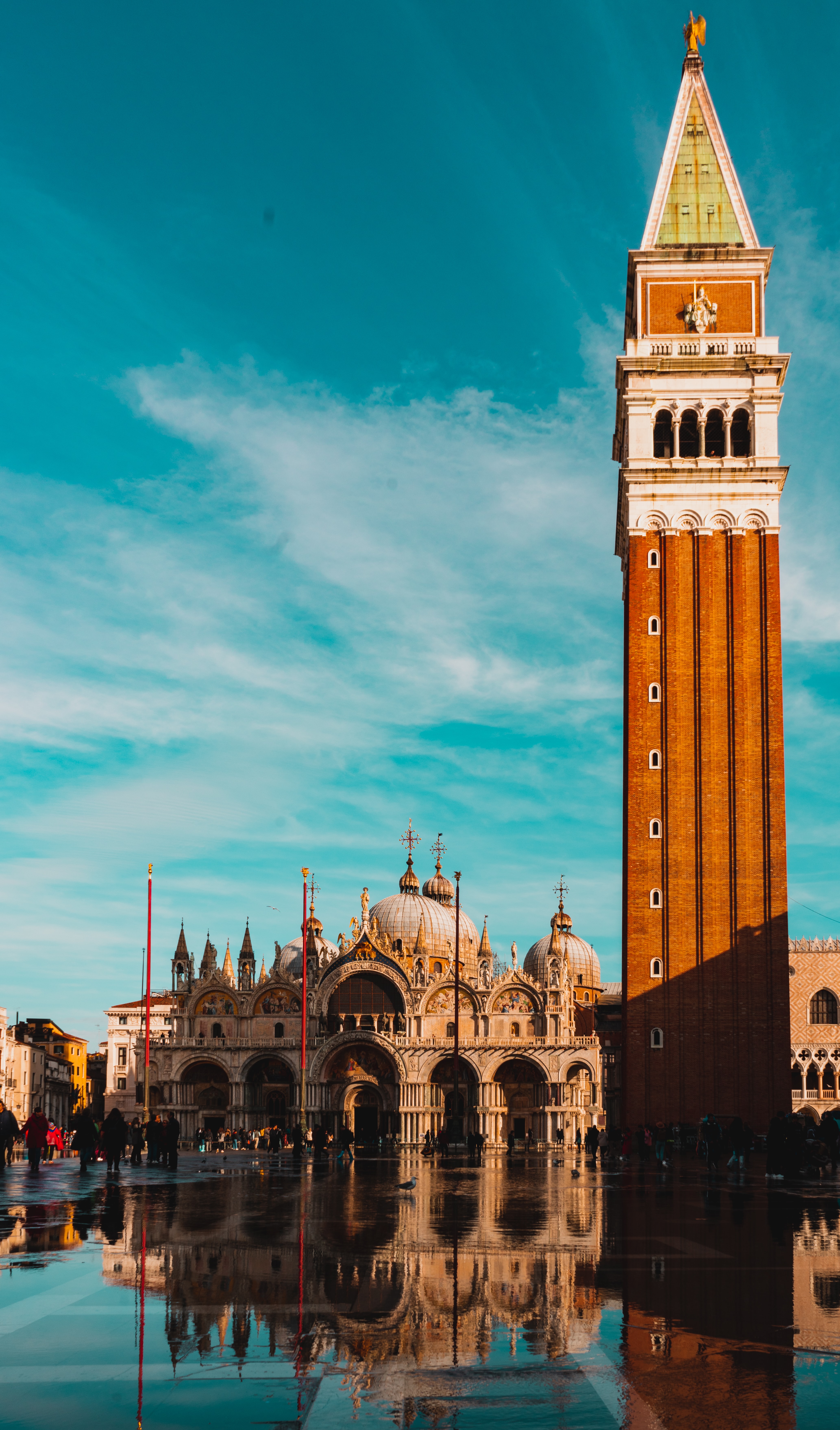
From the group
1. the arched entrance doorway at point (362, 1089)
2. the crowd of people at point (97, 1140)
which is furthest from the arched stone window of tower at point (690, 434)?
the crowd of people at point (97, 1140)

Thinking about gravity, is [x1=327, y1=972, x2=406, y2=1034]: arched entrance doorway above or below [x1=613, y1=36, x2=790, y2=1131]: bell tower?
below

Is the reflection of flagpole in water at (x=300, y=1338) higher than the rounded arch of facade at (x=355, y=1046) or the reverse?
higher

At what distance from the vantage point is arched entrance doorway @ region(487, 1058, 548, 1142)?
71875 mm

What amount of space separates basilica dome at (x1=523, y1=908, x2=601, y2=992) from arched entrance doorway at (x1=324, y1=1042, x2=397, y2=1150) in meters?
22.2

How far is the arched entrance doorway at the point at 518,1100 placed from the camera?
2830 inches

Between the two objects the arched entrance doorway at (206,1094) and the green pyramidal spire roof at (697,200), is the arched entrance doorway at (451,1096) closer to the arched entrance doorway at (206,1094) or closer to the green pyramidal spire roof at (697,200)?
the arched entrance doorway at (206,1094)

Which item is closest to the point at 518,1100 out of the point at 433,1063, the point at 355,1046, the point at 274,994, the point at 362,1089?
the point at 433,1063

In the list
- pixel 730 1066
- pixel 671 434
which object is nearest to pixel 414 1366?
pixel 730 1066

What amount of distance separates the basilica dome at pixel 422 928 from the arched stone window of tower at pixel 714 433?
1443 inches

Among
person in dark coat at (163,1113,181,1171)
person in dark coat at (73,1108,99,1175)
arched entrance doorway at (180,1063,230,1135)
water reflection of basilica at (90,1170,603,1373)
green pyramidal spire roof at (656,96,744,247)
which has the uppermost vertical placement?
green pyramidal spire roof at (656,96,744,247)

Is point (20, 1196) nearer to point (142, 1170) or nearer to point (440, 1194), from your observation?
point (440, 1194)

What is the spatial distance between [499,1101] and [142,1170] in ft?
143

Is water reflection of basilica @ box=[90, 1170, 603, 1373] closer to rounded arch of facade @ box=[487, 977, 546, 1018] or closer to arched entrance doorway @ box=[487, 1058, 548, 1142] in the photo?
arched entrance doorway @ box=[487, 1058, 548, 1142]

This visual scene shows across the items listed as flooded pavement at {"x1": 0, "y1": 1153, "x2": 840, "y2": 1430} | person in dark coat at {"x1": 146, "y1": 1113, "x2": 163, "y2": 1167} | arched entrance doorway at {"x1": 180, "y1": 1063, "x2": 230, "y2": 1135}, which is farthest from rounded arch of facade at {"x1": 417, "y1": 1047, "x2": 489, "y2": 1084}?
flooded pavement at {"x1": 0, "y1": 1153, "x2": 840, "y2": 1430}
